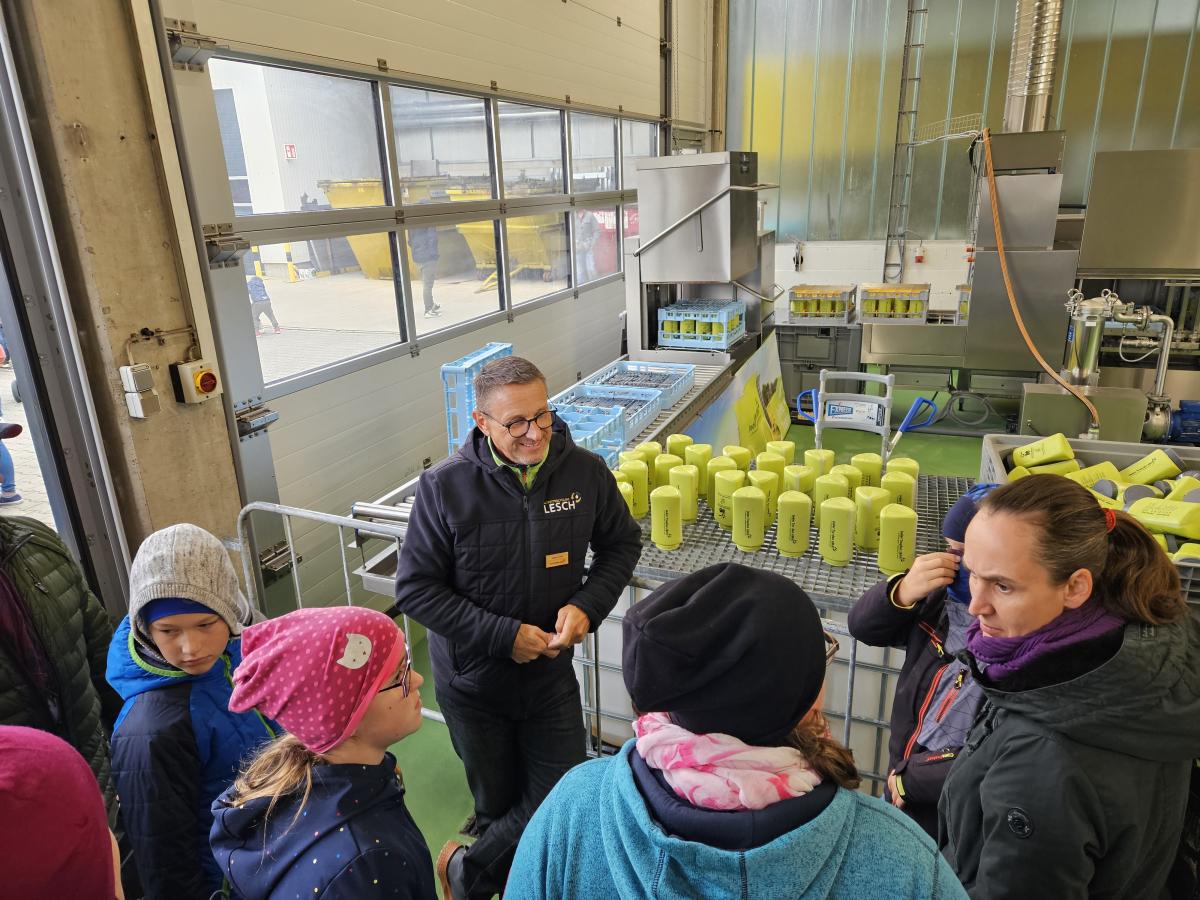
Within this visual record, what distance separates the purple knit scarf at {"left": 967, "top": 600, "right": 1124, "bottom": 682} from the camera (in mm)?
1302

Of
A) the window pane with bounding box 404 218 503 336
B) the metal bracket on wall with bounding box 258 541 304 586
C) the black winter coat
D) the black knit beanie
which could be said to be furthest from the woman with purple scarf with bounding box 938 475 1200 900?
the window pane with bounding box 404 218 503 336

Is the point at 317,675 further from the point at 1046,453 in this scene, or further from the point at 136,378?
the point at 1046,453

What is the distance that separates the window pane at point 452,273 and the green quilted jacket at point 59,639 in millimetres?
3385

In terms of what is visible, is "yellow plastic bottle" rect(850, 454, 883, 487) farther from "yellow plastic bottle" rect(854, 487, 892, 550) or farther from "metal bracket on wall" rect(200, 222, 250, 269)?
"metal bracket on wall" rect(200, 222, 250, 269)

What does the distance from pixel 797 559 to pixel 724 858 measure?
75.2 inches

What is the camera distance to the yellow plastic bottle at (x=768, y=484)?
2.80 metres

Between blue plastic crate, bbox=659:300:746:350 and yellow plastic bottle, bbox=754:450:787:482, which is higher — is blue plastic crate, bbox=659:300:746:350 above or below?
above

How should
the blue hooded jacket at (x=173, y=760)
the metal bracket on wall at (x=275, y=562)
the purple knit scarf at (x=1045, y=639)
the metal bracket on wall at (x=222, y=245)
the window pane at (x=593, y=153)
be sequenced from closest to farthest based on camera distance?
the purple knit scarf at (x=1045, y=639)
the blue hooded jacket at (x=173, y=760)
the metal bracket on wall at (x=222, y=245)
the metal bracket on wall at (x=275, y=562)
the window pane at (x=593, y=153)

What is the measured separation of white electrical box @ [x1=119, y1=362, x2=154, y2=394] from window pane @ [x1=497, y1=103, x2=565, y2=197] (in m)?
4.01

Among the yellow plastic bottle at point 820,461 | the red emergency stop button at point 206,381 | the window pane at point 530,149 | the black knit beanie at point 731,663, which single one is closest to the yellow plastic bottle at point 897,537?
the yellow plastic bottle at point 820,461

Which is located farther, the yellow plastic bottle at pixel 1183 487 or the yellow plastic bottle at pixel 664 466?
the yellow plastic bottle at pixel 664 466

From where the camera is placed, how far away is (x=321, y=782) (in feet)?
4.15

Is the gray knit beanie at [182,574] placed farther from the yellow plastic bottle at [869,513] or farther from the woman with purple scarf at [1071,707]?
the yellow plastic bottle at [869,513]

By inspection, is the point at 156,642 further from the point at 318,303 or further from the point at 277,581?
the point at 318,303
